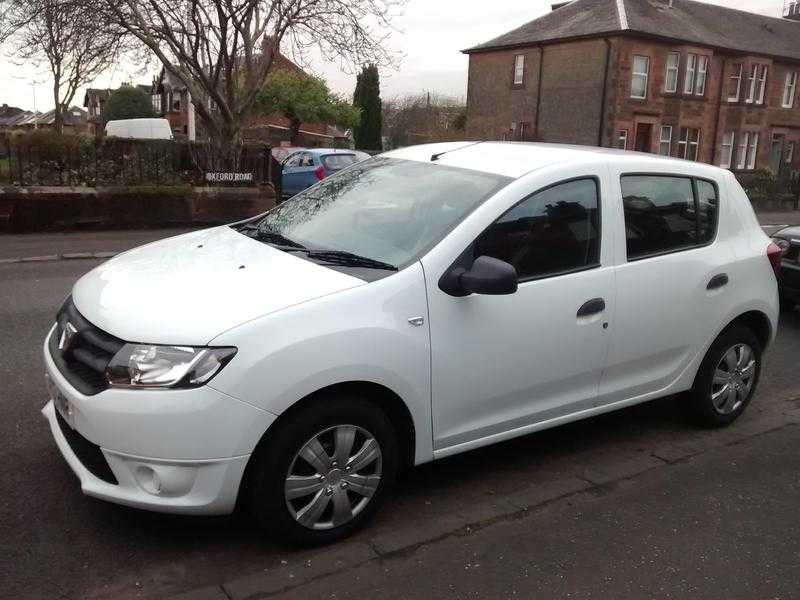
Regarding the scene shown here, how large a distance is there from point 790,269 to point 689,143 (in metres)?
34.5

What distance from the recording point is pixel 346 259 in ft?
11.9

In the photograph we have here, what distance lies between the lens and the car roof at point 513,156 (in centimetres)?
400

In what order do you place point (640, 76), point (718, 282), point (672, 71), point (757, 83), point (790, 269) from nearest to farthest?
point (718, 282) < point (790, 269) < point (640, 76) < point (672, 71) < point (757, 83)

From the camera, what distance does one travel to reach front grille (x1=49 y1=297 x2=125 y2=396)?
9.97 feet

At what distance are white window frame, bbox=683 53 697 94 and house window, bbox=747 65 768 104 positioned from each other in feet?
14.2

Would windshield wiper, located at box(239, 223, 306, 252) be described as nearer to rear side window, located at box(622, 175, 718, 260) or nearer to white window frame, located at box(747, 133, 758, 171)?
rear side window, located at box(622, 175, 718, 260)

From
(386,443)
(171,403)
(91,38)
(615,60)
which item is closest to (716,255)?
(386,443)

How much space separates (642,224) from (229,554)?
2.79 metres

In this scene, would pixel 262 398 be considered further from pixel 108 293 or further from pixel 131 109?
pixel 131 109

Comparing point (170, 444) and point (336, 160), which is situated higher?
point (336, 160)

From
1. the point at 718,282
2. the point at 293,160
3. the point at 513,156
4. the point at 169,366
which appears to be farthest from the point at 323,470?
the point at 293,160

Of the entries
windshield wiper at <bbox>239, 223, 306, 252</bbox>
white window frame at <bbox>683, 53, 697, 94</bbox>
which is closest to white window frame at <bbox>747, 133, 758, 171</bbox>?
white window frame at <bbox>683, 53, 697, 94</bbox>

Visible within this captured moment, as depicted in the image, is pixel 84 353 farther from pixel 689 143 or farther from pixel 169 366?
pixel 689 143

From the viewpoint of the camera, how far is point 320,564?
3186mm
